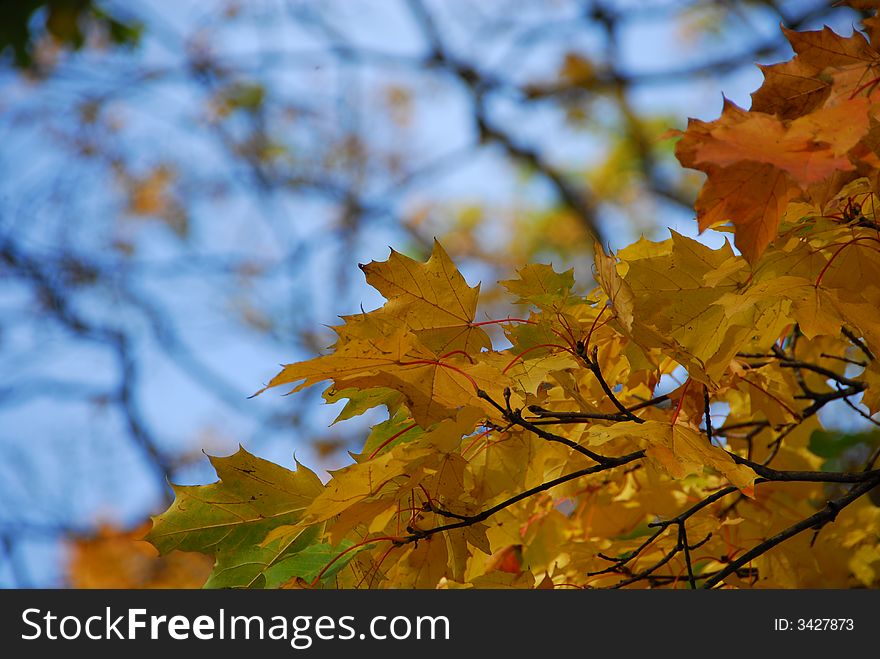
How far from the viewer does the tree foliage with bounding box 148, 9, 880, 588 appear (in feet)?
2.17

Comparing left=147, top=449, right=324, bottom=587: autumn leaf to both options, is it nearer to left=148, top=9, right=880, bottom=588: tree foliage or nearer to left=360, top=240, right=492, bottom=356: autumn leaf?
left=148, top=9, right=880, bottom=588: tree foliage

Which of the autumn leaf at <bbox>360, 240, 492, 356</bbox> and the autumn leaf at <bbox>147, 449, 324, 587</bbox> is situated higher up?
the autumn leaf at <bbox>360, 240, 492, 356</bbox>

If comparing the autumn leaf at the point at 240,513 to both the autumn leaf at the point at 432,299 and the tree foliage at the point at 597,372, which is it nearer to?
the tree foliage at the point at 597,372

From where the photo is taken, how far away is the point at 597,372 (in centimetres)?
76

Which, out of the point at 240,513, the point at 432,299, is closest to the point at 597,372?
the point at 432,299

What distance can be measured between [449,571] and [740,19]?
499 centimetres

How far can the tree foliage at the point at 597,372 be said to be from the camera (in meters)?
0.66

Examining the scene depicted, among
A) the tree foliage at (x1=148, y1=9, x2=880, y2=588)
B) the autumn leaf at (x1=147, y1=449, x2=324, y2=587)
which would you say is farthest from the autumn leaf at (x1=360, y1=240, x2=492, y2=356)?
the autumn leaf at (x1=147, y1=449, x2=324, y2=587)

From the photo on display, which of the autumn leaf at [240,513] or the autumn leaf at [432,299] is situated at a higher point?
the autumn leaf at [432,299]

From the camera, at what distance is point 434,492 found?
2.70ft

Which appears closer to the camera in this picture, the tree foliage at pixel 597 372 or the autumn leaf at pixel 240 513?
the tree foliage at pixel 597 372

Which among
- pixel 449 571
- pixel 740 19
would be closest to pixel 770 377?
pixel 449 571

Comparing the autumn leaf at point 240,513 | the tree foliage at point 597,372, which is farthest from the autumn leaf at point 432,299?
the autumn leaf at point 240,513
